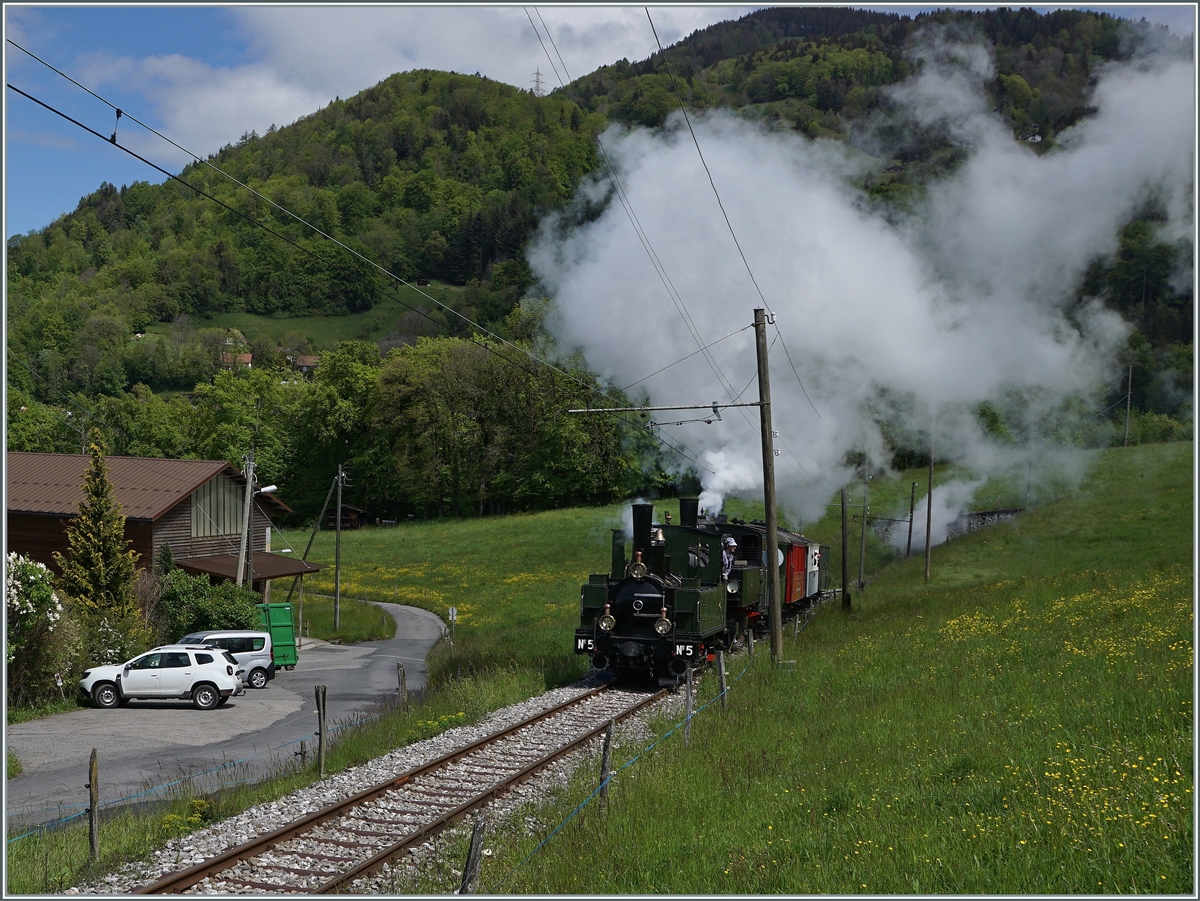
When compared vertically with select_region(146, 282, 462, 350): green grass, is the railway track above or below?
below

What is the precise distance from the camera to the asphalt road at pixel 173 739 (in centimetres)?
1317

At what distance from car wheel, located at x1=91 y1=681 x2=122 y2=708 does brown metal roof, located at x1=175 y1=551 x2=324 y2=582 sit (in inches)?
456

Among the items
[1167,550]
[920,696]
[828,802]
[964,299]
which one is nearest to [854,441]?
[1167,550]

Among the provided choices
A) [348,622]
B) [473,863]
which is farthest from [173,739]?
[348,622]


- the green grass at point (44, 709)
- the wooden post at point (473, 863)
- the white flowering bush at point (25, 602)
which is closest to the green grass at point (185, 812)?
the wooden post at point (473, 863)

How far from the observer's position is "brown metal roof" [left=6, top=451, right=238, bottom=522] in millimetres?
33344

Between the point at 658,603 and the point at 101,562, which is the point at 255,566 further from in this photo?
the point at 658,603

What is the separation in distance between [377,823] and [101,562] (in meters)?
21.8

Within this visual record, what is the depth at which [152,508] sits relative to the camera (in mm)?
33375

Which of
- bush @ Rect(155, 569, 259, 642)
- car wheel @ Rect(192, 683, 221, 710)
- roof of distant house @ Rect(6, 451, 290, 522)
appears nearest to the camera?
car wheel @ Rect(192, 683, 221, 710)

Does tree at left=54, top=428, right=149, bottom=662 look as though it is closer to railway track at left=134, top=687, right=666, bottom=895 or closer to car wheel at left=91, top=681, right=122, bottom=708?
car wheel at left=91, top=681, right=122, bottom=708

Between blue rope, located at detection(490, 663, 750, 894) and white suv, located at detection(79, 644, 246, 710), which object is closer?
blue rope, located at detection(490, 663, 750, 894)

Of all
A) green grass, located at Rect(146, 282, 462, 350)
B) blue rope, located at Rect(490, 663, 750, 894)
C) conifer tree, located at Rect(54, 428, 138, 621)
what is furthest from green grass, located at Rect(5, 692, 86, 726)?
green grass, located at Rect(146, 282, 462, 350)

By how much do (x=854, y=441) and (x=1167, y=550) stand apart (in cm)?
1984
